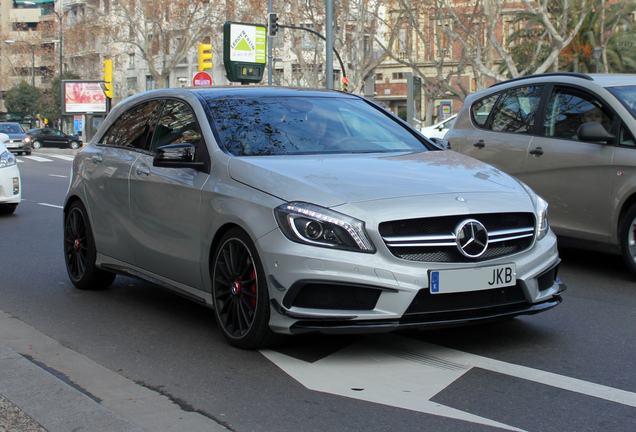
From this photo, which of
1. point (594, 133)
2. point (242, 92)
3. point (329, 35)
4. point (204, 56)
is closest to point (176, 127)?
point (242, 92)

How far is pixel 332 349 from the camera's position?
16.5ft

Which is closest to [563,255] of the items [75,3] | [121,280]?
[121,280]

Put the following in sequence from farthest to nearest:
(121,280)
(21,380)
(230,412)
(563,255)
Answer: (563,255) → (121,280) → (21,380) → (230,412)

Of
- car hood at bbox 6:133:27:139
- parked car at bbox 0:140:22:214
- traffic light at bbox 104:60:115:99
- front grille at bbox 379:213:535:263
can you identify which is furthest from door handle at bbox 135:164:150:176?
car hood at bbox 6:133:27:139

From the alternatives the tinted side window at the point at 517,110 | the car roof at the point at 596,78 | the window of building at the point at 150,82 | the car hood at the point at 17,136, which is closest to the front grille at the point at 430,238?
the car roof at the point at 596,78

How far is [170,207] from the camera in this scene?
568 centimetres

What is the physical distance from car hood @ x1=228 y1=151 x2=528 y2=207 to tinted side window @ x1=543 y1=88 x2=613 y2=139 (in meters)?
2.44

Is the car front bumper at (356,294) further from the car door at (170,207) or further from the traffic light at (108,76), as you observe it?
the traffic light at (108,76)

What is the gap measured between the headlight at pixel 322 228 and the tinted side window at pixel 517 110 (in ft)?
13.7

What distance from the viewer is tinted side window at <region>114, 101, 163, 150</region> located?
6.44m

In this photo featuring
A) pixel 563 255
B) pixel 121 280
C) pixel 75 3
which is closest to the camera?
pixel 121 280

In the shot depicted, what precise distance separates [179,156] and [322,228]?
133 centimetres

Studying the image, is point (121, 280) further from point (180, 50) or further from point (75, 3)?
point (75, 3)

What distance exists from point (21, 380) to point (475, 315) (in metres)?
2.32
